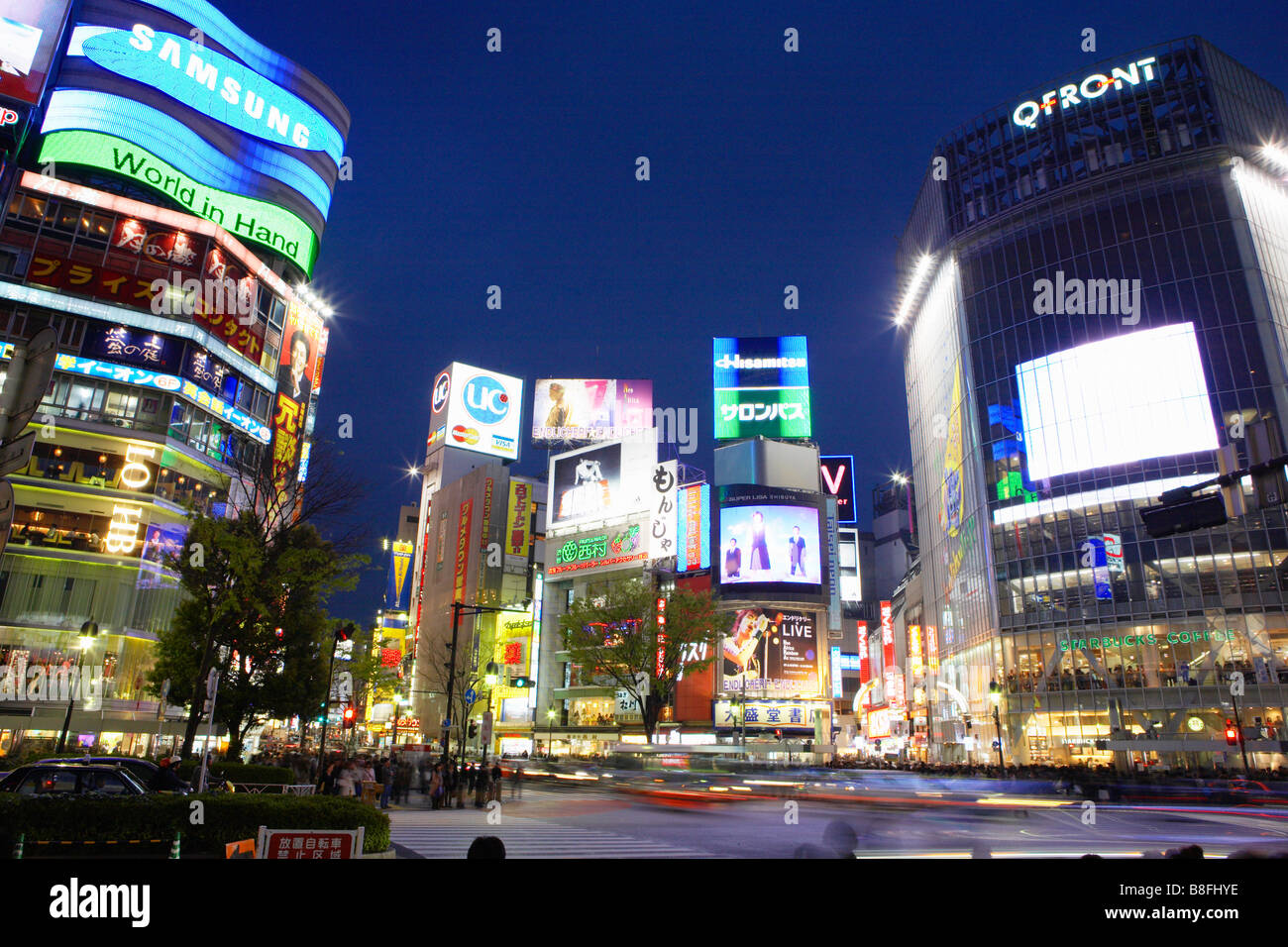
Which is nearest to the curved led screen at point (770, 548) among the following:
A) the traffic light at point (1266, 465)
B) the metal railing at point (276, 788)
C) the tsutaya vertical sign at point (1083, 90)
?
the tsutaya vertical sign at point (1083, 90)

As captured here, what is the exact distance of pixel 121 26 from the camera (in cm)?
5253

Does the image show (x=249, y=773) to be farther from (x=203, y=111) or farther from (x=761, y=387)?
(x=761, y=387)

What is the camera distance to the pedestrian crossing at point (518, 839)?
49.5ft

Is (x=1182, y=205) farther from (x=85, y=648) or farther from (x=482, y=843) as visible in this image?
(x=85, y=648)

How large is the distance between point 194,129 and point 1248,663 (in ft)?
271

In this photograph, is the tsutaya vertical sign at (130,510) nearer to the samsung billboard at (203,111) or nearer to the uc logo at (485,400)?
the samsung billboard at (203,111)

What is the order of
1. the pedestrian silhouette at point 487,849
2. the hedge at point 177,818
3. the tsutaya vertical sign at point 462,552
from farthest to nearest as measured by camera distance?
the tsutaya vertical sign at point 462,552, the hedge at point 177,818, the pedestrian silhouette at point 487,849

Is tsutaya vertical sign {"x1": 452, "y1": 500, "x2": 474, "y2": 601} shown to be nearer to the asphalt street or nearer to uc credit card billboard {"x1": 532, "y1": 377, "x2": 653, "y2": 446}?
uc credit card billboard {"x1": 532, "y1": 377, "x2": 653, "y2": 446}

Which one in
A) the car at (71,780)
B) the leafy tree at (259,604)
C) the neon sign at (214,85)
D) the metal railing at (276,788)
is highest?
the neon sign at (214,85)

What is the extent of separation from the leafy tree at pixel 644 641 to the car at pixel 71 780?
38.3 meters

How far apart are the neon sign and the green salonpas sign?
662 cm

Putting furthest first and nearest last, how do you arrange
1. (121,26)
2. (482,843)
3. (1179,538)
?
(1179,538)
(121,26)
(482,843)

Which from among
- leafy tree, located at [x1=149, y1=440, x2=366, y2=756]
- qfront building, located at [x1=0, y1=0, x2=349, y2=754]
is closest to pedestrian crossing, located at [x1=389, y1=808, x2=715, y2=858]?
leafy tree, located at [x1=149, y1=440, x2=366, y2=756]
